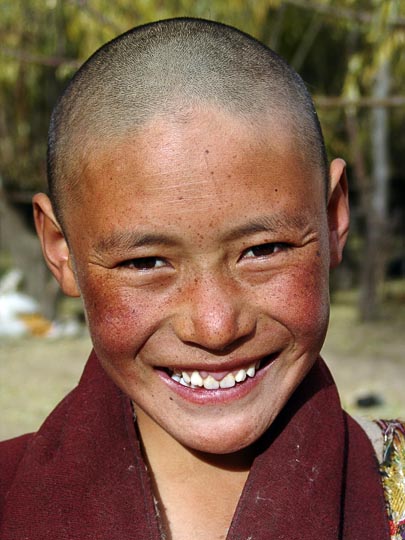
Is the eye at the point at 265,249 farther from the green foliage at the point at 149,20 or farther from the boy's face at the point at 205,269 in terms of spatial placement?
the green foliage at the point at 149,20

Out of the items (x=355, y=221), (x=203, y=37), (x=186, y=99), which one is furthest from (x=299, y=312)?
(x=355, y=221)

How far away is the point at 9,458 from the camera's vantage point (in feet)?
5.32

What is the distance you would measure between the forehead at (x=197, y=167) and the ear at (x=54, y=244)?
0.23 m

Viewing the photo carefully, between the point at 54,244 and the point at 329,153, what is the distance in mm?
5466

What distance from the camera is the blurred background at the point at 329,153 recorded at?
5680mm

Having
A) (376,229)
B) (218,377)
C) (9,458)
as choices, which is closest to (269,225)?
(218,377)

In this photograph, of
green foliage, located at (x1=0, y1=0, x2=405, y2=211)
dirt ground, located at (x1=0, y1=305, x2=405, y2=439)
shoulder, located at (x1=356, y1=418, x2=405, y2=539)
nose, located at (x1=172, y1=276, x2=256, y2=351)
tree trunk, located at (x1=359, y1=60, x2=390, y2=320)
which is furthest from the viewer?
tree trunk, located at (x1=359, y1=60, x2=390, y2=320)

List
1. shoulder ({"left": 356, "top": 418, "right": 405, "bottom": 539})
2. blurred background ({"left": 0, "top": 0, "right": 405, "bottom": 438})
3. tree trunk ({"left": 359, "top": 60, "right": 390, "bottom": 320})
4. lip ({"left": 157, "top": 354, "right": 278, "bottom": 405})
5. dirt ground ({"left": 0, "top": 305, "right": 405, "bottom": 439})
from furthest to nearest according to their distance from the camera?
tree trunk ({"left": 359, "top": 60, "right": 390, "bottom": 320}), dirt ground ({"left": 0, "top": 305, "right": 405, "bottom": 439}), blurred background ({"left": 0, "top": 0, "right": 405, "bottom": 438}), shoulder ({"left": 356, "top": 418, "right": 405, "bottom": 539}), lip ({"left": 157, "top": 354, "right": 278, "bottom": 405})

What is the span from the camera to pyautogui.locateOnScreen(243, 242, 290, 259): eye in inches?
53.3

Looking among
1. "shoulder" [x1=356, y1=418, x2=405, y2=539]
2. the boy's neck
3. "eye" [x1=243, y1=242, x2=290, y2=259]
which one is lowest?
the boy's neck

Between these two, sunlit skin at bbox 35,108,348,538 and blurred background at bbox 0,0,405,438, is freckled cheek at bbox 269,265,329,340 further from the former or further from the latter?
blurred background at bbox 0,0,405,438

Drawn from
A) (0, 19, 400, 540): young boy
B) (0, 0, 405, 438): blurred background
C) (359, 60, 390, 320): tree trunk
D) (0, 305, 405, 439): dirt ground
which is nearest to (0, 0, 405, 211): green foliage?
(0, 0, 405, 438): blurred background

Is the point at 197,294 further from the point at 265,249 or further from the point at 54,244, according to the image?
the point at 54,244

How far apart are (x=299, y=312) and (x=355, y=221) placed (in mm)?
11462
